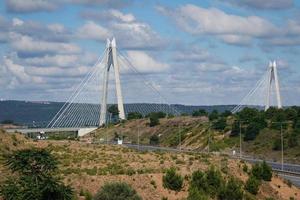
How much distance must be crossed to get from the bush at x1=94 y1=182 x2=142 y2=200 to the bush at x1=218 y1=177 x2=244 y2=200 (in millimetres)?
13593

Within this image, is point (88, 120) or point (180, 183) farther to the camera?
point (88, 120)

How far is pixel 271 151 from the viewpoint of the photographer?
A: 12375cm

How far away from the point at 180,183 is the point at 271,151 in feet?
235

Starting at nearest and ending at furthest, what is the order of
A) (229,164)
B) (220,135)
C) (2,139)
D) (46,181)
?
(46,181)
(2,139)
(229,164)
(220,135)

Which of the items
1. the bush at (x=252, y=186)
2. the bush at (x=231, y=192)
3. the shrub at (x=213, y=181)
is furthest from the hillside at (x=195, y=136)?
Answer: the bush at (x=231, y=192)

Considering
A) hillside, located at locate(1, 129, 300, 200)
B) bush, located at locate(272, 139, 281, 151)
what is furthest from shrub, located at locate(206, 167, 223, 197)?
bush, located at locate(272, 139, 281, 151)

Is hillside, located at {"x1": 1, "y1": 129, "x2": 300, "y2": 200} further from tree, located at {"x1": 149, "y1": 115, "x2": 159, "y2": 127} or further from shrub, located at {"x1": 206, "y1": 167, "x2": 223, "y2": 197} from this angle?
tree, located at {"x1": 149, "y1": 115, "x2": 159, "y2": 127}

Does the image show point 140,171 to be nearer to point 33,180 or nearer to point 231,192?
point 231,192

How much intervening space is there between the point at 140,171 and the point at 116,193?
1319 cm

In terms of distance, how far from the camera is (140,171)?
56438 millimetres

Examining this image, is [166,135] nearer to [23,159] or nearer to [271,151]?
[271,151]

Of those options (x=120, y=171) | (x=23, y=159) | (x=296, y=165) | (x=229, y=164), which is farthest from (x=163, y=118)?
(x=23, y=159)

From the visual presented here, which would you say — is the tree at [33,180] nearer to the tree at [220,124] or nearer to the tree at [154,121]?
the tree at [220,124]

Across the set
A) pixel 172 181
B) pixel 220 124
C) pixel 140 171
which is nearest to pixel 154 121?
pixel 220 124
